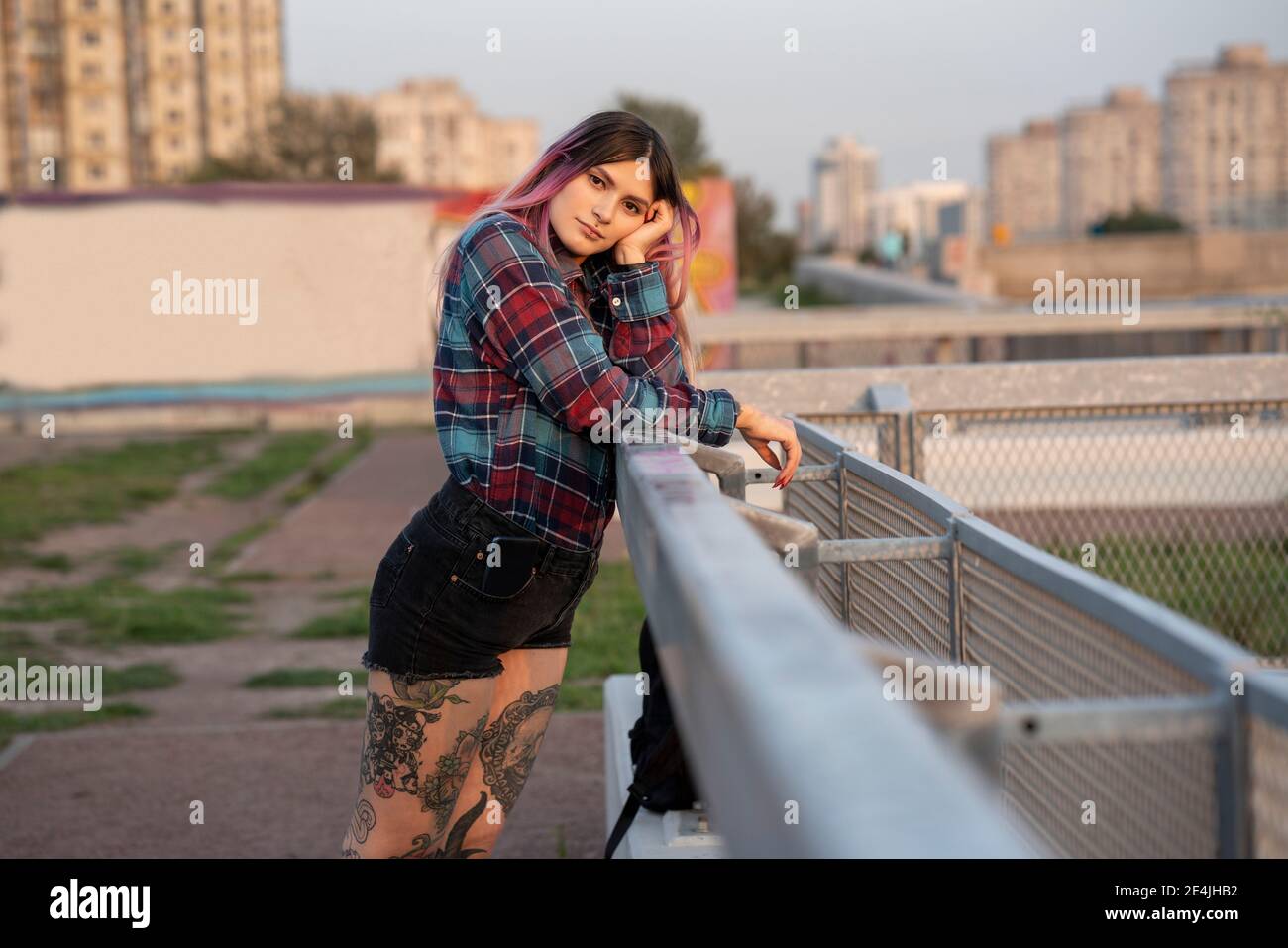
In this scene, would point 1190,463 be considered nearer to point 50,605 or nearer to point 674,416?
point 674,416

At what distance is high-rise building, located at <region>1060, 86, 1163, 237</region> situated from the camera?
11231 cm

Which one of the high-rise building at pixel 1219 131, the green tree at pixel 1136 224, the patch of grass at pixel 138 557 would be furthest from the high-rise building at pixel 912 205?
the patch of grass at pixel 138 557

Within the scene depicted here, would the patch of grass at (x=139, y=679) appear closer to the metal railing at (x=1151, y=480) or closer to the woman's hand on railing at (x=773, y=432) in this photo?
the metal railing at (x=1151, y=480)

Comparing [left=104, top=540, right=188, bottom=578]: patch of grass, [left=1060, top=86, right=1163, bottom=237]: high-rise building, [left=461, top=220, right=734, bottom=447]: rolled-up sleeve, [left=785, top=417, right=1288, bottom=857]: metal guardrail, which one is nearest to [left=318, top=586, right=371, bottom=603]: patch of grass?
[left=104, top=540, right=188, bottom=578]: patch of grass

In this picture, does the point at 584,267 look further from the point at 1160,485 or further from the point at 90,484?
the point at 90,484

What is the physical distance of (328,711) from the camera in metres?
6.93

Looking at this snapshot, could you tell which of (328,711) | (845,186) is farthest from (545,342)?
(845,186)

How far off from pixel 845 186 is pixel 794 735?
6457 inches

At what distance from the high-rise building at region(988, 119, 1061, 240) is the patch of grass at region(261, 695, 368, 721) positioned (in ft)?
391

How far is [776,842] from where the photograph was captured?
942 millimetres

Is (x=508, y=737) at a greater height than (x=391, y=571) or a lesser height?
lesser

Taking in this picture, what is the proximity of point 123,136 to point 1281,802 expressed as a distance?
380 feet

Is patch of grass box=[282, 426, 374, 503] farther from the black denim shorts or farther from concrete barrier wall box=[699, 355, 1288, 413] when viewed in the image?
the black denim shorts

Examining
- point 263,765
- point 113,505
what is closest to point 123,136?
point 113,505
